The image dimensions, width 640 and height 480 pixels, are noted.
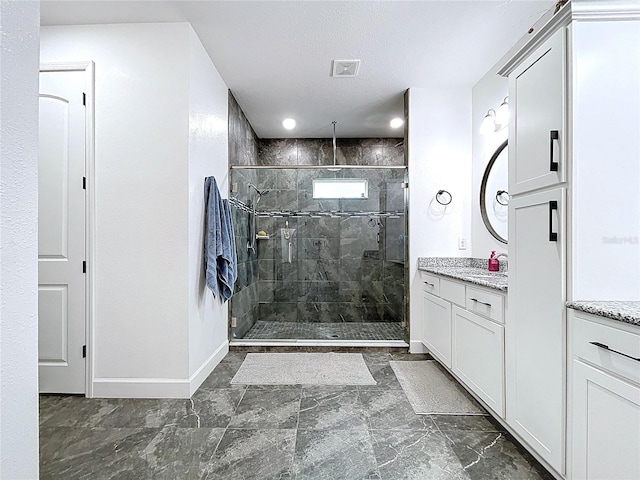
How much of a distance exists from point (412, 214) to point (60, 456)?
3059mm

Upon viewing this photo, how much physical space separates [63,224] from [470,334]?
Result: 2.83m

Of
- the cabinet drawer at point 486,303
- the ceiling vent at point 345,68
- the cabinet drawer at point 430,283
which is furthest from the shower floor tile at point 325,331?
the ceiling vent at point 345,68

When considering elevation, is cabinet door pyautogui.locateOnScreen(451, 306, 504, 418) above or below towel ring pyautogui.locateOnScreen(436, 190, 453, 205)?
below

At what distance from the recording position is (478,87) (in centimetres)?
334

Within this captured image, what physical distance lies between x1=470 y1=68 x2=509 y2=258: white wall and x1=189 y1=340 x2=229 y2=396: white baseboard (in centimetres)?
251

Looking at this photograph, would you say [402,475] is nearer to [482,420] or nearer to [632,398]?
[482,420]

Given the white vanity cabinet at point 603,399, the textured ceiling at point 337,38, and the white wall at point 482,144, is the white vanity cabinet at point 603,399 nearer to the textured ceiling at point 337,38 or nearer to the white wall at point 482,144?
the white wall at point 482,144

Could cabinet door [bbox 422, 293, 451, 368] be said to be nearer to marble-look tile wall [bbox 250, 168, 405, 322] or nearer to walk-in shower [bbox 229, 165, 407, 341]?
walk-in shower [bbox 229, 165, 407, 341]

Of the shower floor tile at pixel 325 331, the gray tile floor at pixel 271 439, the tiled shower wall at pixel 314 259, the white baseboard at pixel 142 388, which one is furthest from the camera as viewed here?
the tiled shower wall at pixel 314 259

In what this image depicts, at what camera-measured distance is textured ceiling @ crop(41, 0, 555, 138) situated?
88.8 inches

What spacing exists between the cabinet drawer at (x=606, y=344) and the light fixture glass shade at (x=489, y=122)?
2.05 meters

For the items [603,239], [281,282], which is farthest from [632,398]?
[281,282]

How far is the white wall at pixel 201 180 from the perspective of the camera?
252cm

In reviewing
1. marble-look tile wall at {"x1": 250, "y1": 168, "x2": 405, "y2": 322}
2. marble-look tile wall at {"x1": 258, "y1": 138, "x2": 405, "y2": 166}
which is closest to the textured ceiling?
marble-look tile wall at {"x1": 250, "y1": 168, "x2": 405, "y2": 322}
